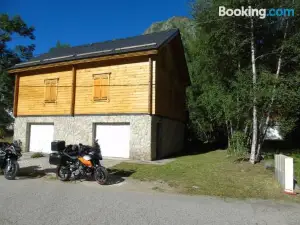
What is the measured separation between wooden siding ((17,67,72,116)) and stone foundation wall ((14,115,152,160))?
1.55ft

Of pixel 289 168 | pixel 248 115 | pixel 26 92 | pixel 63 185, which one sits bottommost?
pixel 63 185

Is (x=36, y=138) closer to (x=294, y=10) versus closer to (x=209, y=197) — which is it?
(x=209, y=197)

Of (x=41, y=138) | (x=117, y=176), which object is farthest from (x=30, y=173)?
(x=41, y=138)

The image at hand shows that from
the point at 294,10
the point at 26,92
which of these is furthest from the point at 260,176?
the point at 26,92

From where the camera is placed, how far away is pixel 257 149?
490 inches

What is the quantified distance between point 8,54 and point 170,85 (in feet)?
67.0

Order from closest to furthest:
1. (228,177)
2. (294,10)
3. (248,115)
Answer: (228,177)
(294,10)
(248,115)

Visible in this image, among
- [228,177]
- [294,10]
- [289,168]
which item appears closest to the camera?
[289,168]

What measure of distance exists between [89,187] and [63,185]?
90 centimetres

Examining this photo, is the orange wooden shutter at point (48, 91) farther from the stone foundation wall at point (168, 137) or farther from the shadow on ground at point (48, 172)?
the stone foundation wall at point (168, 137)

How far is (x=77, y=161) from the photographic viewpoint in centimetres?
846

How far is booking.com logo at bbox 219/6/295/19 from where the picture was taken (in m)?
11.7

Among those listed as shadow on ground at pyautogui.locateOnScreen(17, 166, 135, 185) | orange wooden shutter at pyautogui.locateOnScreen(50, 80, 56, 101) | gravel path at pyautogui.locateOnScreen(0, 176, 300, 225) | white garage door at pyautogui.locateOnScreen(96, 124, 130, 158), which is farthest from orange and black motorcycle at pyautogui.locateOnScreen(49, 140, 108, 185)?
orange wooden shutter at pyautogui.locateOnScreen(50, 80, 56, 101)

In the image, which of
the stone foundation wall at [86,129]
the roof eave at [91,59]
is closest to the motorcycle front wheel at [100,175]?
the stone foundation wall at [86,129]
